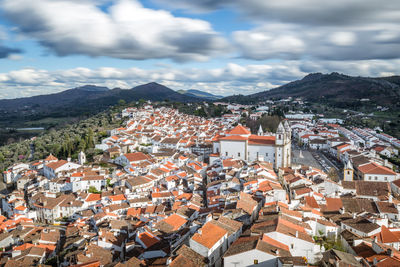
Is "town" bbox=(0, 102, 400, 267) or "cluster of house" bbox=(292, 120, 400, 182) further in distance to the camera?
"cluster of house" bbox=(292, 120, 400, 182)

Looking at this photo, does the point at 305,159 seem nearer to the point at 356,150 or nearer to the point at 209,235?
the point at 356,150

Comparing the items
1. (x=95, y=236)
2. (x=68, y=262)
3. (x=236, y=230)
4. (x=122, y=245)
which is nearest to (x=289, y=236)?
(x=236, y=230)

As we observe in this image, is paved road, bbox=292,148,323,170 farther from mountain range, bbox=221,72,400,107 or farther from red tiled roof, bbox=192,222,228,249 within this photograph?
mountain range, bbox=221,72,400,107

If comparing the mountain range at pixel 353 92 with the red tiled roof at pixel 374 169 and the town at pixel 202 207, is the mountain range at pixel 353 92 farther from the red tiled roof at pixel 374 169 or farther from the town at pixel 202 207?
the red tiled roof at pixel 374 169

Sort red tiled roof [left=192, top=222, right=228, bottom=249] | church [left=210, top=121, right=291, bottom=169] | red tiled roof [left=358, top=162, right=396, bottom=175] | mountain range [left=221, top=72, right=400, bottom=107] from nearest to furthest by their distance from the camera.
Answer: red tiled roof [left=192, top=222, right=228, bottom=249] → red tiled roof [left=358, top=162, right=396, bottom=175] → church [left=210, top=121, right=291, bottom=169] → mountain range [left=221, top=72, right=400, bottom=107]

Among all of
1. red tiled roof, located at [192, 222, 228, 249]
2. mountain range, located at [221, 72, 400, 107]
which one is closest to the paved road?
red tiled roof, located at [192, 222, 228, 249]

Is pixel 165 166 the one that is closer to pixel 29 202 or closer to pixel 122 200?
pixel 122 200
